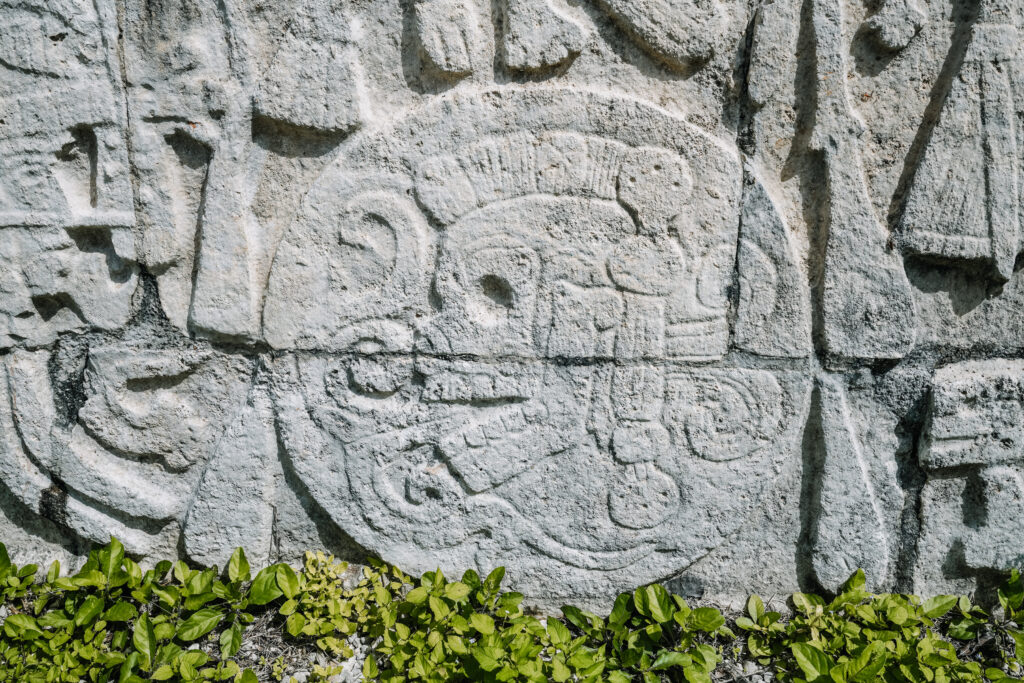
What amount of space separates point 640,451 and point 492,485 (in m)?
0.39

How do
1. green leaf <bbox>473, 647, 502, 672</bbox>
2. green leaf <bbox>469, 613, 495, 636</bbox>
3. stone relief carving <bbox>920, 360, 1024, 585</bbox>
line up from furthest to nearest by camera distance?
stone relief carving <bbox>920, 360, 1024, 585</bbox>, green leaf <bbox>469, 613, 495, 636</bbox>, green leaf <bbox>473, 647, 502, 672</bbox>

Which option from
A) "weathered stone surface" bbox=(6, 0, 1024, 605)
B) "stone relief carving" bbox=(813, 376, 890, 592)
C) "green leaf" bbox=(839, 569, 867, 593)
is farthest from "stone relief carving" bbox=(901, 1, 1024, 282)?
"green leaf" bbox=(839, 569, 867, 593)

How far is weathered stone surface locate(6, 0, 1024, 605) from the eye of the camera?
1.66 meters

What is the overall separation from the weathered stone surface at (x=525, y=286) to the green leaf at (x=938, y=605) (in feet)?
0.25

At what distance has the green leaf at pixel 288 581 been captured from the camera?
186 centimetres

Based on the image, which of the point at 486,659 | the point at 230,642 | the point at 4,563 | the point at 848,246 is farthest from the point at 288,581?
the point at 848,246

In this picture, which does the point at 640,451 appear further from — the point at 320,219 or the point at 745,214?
the point at 320,219

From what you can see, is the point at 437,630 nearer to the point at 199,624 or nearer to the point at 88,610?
the point at 199,624

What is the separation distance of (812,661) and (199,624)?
1495mm

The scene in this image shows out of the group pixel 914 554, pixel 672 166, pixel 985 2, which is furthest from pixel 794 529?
pixel 985 2

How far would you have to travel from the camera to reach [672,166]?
169cm

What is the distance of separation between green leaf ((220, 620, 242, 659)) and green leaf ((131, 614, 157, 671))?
0.15 meters

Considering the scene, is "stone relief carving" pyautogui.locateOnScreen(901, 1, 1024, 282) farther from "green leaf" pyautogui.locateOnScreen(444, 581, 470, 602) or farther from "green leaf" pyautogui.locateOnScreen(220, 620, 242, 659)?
"green leaf" pyautogui.locateOnScreen(220, 620, 242, 659)

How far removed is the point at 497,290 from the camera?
1799 mm
